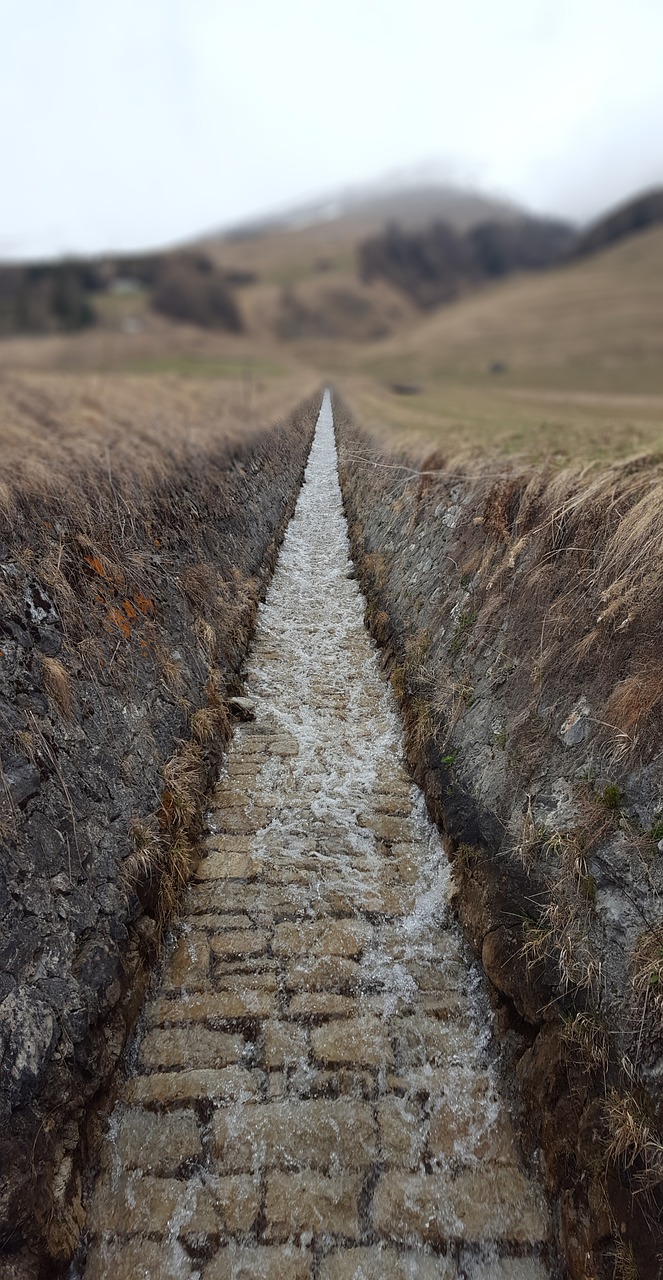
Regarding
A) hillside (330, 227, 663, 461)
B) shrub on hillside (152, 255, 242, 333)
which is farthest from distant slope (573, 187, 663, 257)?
shrub on hillside (152, 255, 242, 333)

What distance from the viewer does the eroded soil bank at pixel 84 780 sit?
3.61 meters

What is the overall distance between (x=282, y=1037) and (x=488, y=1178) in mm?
1734

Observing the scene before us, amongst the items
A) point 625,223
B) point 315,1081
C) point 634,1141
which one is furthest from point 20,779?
point 625,223

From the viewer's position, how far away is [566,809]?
4793mm

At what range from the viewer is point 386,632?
998 cm

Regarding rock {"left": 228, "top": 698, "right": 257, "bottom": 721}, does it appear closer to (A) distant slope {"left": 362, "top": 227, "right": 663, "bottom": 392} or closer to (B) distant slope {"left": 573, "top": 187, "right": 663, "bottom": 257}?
(A) distant slope {"left": 362, "top": 227, "right": 663, "bottom": 392}

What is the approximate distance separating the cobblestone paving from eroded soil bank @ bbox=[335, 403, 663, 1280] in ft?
1.42

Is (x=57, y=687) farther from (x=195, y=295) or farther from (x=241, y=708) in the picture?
(x=195, y=295)

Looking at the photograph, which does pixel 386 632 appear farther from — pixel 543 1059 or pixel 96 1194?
pixel 96 1194

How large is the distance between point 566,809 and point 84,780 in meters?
4.35

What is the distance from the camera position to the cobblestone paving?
3574 mm

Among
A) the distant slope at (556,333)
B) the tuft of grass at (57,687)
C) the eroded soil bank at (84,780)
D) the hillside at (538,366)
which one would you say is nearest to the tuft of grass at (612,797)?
the eroded soil bank at (84,780)

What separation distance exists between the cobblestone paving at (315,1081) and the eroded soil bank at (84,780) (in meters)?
0.42

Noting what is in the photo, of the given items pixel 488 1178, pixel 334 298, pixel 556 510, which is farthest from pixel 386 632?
pixel 334 298
